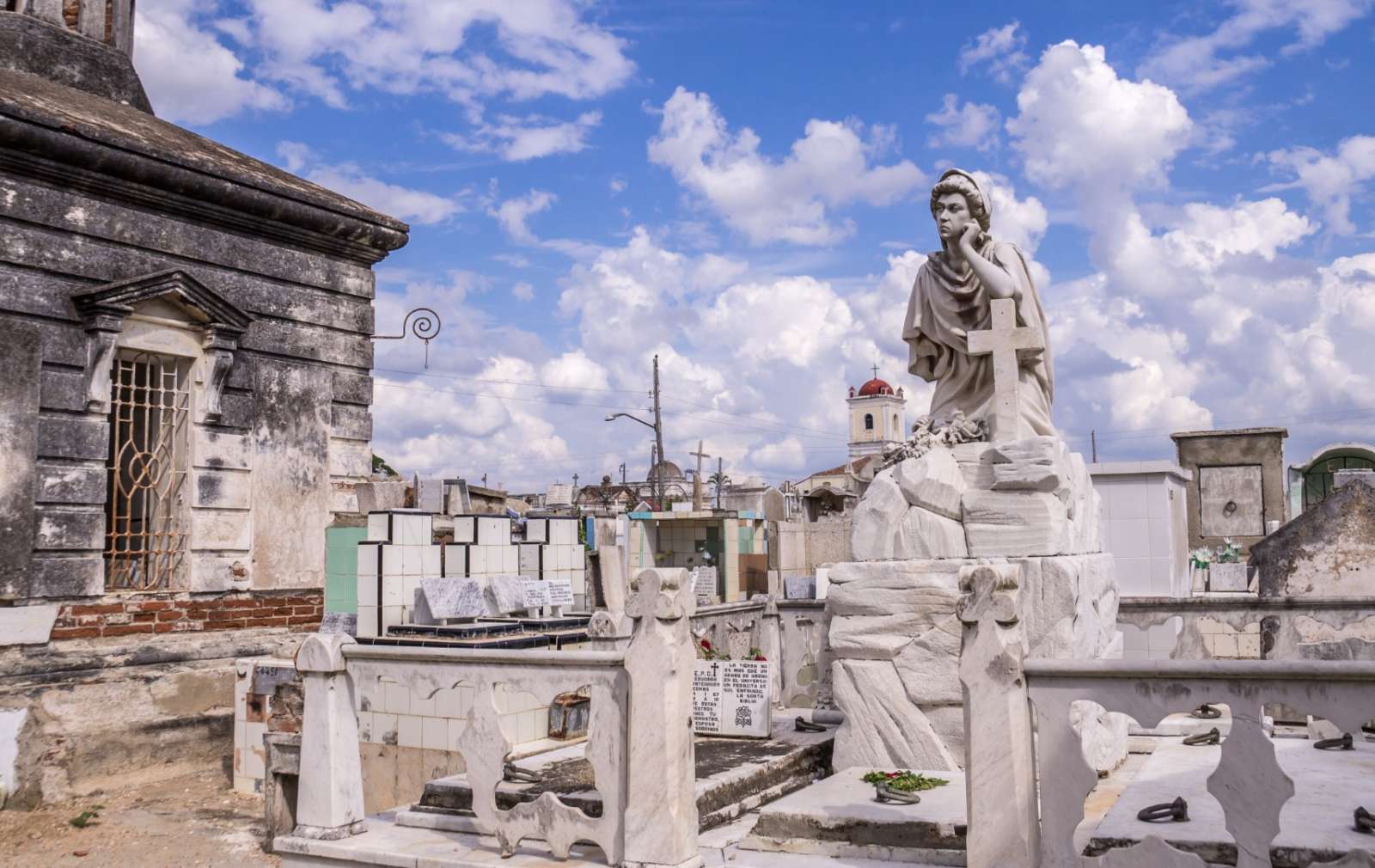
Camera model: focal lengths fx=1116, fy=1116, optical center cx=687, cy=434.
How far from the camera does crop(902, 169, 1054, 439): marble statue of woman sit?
6965 mm

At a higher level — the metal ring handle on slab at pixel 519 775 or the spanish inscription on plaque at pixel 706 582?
the spanish inscription on plaque at pixel 706 582

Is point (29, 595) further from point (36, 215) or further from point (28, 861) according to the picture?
point (36, 215)

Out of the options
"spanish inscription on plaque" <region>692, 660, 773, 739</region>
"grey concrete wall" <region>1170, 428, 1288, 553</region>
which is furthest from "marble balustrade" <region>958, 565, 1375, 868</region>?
"grey concrete wall" <region>1170, 428, 1288, 553</region>

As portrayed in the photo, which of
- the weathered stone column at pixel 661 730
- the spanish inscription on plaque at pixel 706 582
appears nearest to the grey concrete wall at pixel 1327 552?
the weathered stone column at pixel 661 730

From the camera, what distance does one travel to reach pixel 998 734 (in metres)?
4.28

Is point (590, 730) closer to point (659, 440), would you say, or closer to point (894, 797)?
point (894, 797)

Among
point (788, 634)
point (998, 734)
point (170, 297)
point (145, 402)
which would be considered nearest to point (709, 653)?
point (788, 634)

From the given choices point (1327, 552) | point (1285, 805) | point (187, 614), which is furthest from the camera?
point (1327, 552)

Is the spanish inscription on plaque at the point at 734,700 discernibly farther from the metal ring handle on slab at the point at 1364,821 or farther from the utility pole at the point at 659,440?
the utility pole at the point at 659,440

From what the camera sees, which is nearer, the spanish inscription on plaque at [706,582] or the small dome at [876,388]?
the spanish inscription on plaque at [706,582]

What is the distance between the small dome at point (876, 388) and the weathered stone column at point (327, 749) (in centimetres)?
9282

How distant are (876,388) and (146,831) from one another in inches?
3597

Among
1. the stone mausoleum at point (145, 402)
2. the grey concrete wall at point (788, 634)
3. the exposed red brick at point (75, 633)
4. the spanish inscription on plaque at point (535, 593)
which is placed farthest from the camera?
the grey concrete wall at point (788, 634)

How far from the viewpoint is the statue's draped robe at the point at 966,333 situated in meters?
7.02
